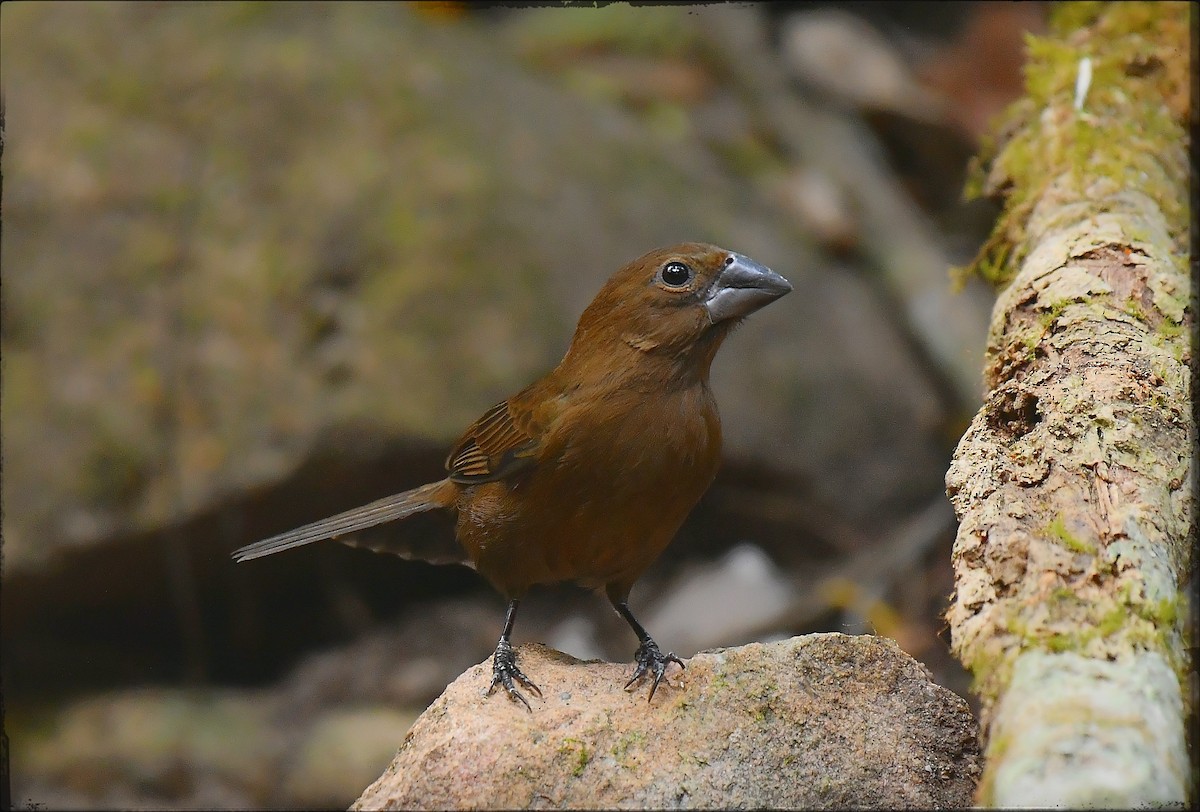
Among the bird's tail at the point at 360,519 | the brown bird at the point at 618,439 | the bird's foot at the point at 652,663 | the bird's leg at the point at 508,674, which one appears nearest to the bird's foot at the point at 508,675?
the bird's leg at the point at 508,674

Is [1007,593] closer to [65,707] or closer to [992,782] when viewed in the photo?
[992,782]

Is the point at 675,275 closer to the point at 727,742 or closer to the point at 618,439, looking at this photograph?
the point at 618,439

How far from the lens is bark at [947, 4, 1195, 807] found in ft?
6.40

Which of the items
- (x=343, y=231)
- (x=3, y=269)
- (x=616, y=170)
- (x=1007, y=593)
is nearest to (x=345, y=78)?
(x=343, y=231)

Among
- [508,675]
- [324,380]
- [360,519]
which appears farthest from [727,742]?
[324,380]

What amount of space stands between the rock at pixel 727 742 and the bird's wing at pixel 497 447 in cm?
94

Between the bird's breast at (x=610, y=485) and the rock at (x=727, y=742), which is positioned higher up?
the bird's breast at (x=610, y=485)

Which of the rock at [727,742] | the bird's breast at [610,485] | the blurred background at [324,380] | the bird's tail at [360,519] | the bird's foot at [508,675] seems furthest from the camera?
the blurred background at [324,380]

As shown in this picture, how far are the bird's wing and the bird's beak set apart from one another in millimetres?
702

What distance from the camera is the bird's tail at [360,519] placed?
401cm

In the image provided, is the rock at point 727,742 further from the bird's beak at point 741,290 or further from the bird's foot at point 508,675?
the bird's beak at point 741,290

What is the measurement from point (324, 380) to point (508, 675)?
114 inches

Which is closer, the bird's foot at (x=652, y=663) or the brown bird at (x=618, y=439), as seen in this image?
the bird's foot at (x=652, y=663)

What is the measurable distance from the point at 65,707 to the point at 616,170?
159 inches
